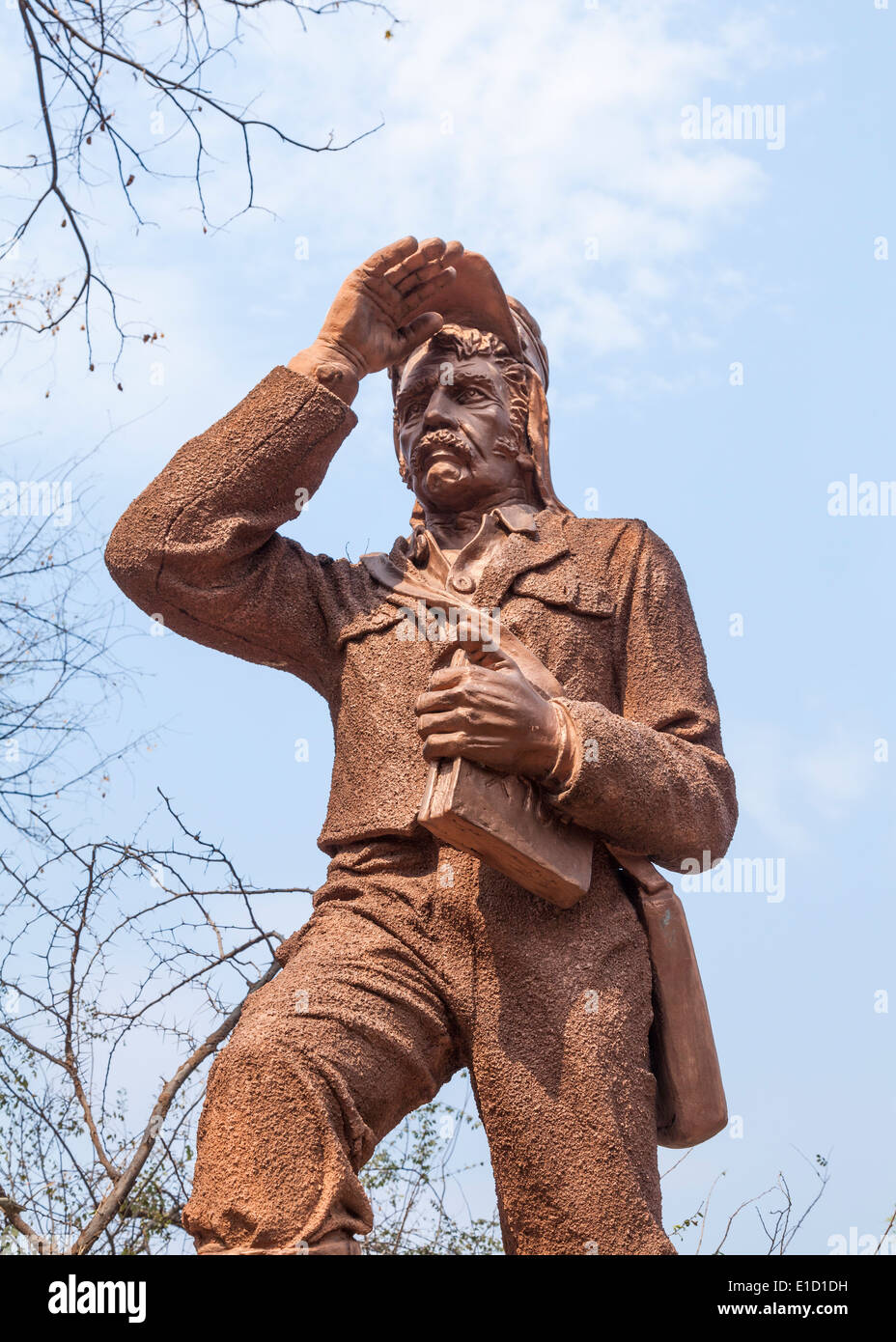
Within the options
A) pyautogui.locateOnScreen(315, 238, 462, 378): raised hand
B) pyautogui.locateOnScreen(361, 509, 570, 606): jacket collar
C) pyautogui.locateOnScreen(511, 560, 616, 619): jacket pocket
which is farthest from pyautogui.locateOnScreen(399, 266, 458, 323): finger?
pyautogui.locateOnScreen(511, 560, 616, 619): jacket pocket

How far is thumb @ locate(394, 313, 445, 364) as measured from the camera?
16.1 ft

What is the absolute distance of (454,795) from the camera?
3965 millimetres

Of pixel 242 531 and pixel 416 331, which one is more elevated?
pixel 416 331

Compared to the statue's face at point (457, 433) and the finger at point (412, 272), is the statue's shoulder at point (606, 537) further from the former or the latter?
the finger at point (412, 272)

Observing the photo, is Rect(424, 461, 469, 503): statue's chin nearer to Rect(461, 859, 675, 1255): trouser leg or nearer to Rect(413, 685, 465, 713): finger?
Rect(413, 685, 465, 713): finger

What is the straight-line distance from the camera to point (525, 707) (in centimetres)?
407

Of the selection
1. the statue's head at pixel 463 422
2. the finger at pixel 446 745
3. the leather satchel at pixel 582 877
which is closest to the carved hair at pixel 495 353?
the statue's head at pixel 463 422

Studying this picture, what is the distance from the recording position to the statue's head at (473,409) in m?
4.94

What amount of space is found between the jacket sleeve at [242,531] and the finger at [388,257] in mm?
423

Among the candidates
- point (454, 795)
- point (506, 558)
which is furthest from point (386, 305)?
point (454, 795)

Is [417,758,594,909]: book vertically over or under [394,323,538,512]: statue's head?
under

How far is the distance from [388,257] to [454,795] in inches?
66.2

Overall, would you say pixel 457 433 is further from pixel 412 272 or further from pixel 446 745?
pixel 446 745

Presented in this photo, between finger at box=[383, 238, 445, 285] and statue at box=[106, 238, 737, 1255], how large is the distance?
0.5 inches
